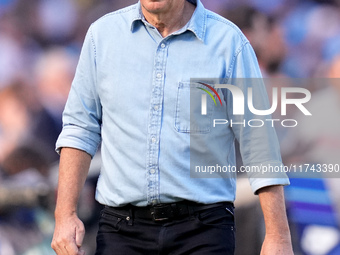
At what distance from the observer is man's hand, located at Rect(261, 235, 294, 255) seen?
2668mm

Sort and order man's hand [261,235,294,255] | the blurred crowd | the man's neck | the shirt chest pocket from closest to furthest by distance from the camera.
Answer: man's hand [261,235,294,255] < the shirt chest pocket < the man's neck < the blurred crowd

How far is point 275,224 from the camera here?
2.71 meters

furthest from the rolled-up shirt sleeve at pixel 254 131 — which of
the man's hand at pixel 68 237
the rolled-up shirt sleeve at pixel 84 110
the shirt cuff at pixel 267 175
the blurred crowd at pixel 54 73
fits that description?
the blurred crowd at pixel 54 73

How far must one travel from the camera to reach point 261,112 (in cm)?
280

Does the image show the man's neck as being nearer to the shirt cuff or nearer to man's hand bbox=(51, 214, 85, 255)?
the shirt cuff

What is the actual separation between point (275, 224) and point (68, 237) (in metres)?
0.79

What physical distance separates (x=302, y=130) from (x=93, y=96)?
176 cm

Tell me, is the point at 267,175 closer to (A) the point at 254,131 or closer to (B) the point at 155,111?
(A) the point at 254,131

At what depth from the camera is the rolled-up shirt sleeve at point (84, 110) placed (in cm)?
290

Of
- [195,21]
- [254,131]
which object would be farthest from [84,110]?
[254,131]

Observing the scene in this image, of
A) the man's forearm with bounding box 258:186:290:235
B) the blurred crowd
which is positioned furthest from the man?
the blurred crowd

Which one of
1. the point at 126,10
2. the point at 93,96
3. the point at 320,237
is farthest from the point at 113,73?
the point at 320,237

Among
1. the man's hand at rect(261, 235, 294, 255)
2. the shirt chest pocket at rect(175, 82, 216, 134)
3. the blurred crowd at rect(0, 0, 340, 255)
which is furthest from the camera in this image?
the blurred crowd at rect(0, 0, 340, 255)

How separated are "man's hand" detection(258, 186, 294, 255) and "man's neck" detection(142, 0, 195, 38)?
75cm
